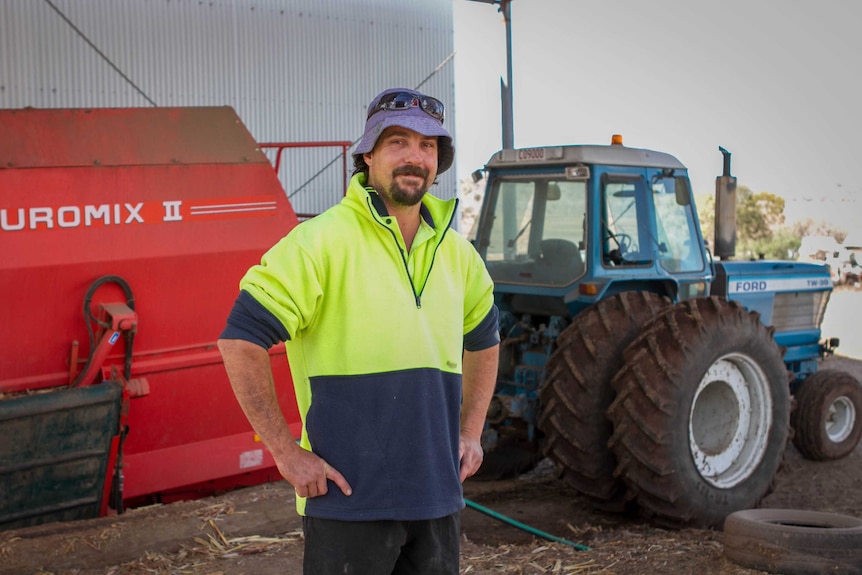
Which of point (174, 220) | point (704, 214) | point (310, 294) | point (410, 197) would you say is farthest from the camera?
point (704, 214)

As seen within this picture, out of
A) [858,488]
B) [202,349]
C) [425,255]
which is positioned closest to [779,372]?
[858,488]

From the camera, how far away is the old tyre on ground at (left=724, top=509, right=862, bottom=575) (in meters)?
4.01

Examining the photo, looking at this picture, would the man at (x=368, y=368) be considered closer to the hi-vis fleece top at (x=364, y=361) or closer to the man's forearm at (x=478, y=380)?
the hi-vis fleece top at (x=364, y=361)

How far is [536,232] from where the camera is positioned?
6371 mm

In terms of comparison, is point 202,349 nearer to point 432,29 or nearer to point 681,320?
point 681,320

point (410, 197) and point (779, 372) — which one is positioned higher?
point (410, 197)

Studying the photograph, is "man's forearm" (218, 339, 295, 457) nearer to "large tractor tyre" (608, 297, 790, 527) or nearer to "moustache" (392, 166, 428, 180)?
"moustache" (392, 166, 428, 180)

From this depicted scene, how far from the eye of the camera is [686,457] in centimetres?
547

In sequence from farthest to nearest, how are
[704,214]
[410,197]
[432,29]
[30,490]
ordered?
1. [704,214]
2. [432,29]
3. [30,490]
4. [410,197]

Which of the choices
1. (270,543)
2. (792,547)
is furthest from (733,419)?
(270,543)

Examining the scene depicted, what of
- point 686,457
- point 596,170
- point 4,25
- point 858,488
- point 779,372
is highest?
point 4,25

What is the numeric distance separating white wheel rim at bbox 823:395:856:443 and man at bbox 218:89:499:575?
5.93 metres

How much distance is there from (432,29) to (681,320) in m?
10.3

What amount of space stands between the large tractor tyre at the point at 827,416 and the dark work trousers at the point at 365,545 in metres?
5.68
